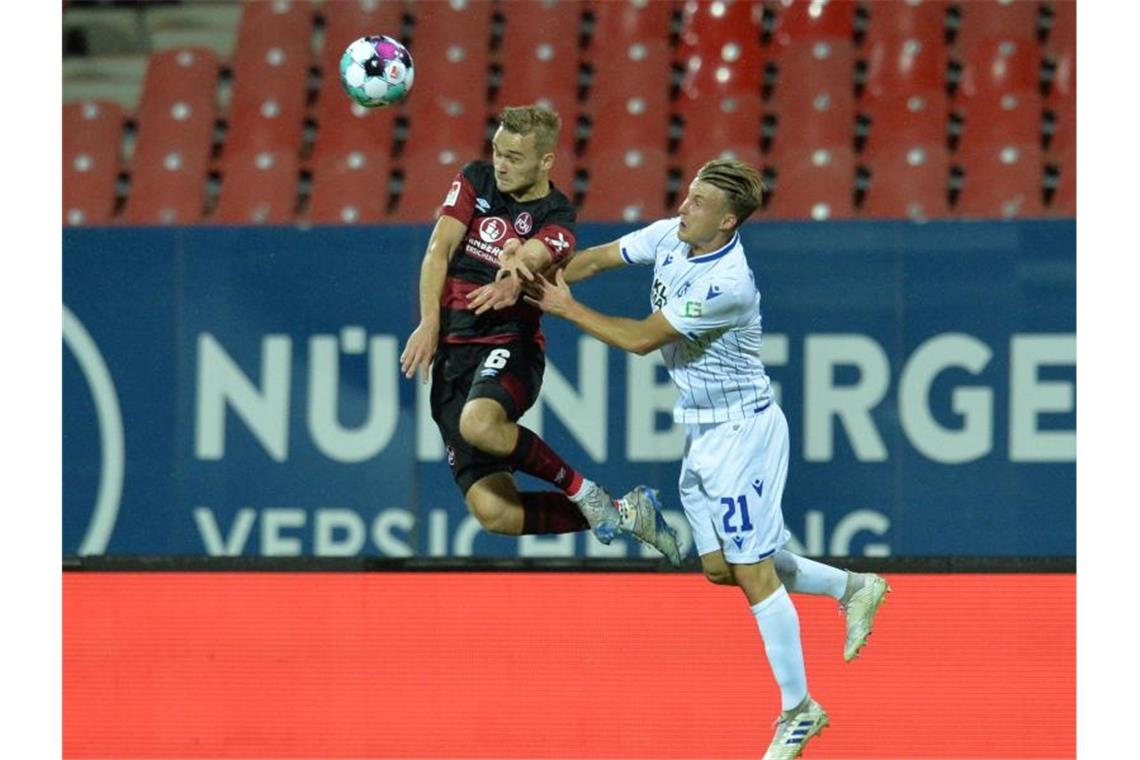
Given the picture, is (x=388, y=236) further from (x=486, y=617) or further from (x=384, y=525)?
(x=486, y=617)

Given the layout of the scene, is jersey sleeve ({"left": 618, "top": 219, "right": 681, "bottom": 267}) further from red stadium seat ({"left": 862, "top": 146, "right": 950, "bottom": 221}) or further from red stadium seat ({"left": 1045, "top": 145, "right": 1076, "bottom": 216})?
red stadium seat ({"left": 1045, "top": 145, "right": 1076, "bottom": 216})

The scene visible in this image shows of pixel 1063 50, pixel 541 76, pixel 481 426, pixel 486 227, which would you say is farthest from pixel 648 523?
pixel 1063 50

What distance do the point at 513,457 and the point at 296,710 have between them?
1740 millimetres

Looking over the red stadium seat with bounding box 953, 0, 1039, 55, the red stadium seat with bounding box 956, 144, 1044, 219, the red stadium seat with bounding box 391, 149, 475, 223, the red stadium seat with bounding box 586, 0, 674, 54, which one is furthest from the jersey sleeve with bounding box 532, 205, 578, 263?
the red stadium seat with bounding box 953, 0, 1039, 55

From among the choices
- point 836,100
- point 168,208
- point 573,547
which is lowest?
point 573,547

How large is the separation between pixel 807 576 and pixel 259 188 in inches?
147

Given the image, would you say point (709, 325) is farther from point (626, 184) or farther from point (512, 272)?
point (626, 184)

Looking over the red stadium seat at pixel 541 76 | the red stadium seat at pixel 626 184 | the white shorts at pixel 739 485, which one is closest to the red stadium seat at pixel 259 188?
the red stadium seat at pixel 541 76

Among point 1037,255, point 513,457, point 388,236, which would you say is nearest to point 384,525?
point 388,236

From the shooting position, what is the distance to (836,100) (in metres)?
8.62

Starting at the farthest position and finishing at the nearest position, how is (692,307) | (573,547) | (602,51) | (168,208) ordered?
(602,51) < (168,208) < (573,547) < (692,307)

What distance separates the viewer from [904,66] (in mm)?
8914

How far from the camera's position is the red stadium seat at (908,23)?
9.03 metres

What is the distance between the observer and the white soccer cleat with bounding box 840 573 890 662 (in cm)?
586
